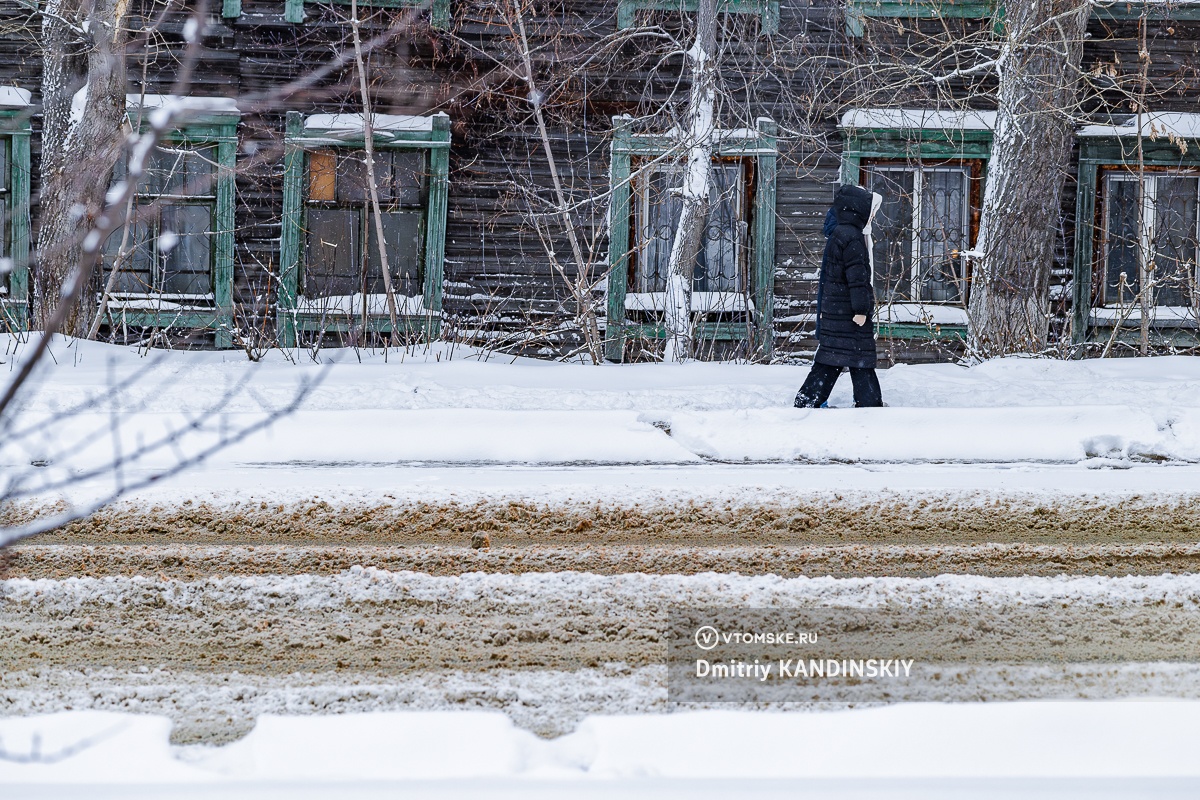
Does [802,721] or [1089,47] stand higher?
[1089,47]

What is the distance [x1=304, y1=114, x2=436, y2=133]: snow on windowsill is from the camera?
39.4ft

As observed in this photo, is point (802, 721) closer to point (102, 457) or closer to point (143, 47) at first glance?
point (102, 457)

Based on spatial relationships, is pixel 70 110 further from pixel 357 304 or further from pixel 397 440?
pixel 397 440

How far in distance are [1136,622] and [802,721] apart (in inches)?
62.0

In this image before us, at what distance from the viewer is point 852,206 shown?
25.5 feet

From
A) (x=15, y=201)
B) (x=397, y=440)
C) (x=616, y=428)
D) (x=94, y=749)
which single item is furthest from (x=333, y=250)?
(x=94, y=749)

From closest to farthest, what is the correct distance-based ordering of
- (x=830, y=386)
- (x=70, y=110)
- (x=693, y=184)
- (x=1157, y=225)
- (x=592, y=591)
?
(x=592, y=591), (x=830, y=386), (x=693, y=184), (x=70, y=110), (x=1157, y=225)

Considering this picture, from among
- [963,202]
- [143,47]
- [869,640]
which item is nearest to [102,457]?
[869,640]

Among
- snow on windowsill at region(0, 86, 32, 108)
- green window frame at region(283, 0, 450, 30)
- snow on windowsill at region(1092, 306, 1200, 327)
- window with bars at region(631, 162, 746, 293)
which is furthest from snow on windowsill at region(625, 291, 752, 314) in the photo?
snow on windowsill at region(0, 86, 32, 108)

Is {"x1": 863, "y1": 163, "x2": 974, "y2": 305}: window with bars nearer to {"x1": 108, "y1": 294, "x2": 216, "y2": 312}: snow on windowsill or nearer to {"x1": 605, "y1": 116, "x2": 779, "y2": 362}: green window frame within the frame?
{"x1": 605, "y1": 116, "x2": 779, "y2": 362}: green window frame

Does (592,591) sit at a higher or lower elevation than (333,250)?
lower

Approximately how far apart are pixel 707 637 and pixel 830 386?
4454mm

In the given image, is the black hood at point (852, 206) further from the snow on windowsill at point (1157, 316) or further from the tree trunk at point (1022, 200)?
the snow on windowsill at point (1157, 316)

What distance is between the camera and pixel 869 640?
366cm
